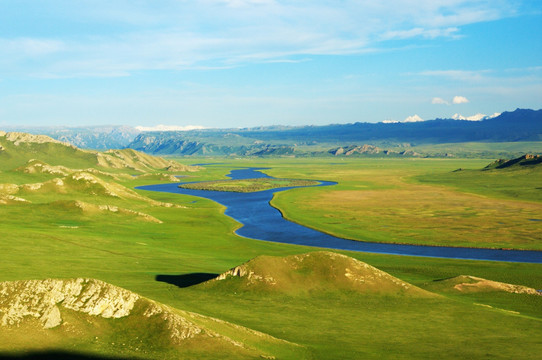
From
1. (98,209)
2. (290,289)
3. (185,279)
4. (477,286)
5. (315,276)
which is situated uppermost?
(98,209)

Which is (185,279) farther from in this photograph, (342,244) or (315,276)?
(342,244)

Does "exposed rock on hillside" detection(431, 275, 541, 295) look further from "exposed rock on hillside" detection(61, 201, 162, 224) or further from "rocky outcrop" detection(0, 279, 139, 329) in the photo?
"exposed rock on hillside" detection(61, 201, 162, 224)

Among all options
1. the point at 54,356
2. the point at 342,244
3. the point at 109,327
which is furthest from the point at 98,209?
the point at 54,356

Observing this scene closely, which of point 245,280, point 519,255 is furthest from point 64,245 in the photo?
point 519,255

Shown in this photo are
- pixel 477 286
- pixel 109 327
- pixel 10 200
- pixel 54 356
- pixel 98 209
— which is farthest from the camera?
pixel 10 200

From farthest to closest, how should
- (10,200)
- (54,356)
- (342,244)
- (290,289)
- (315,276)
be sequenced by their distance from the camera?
(10,200), (342,244), (315,276), (290,289), (54,356)

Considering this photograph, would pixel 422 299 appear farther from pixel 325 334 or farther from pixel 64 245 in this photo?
pixel 64 245

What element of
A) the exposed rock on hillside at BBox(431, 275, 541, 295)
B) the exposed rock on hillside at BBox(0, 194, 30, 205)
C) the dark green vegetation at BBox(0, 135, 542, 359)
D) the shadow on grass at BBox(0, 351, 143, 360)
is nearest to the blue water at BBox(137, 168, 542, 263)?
the dark green vegetation at BBox(0, 135, 542, 359)

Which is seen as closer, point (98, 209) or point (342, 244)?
point (342, 244)
